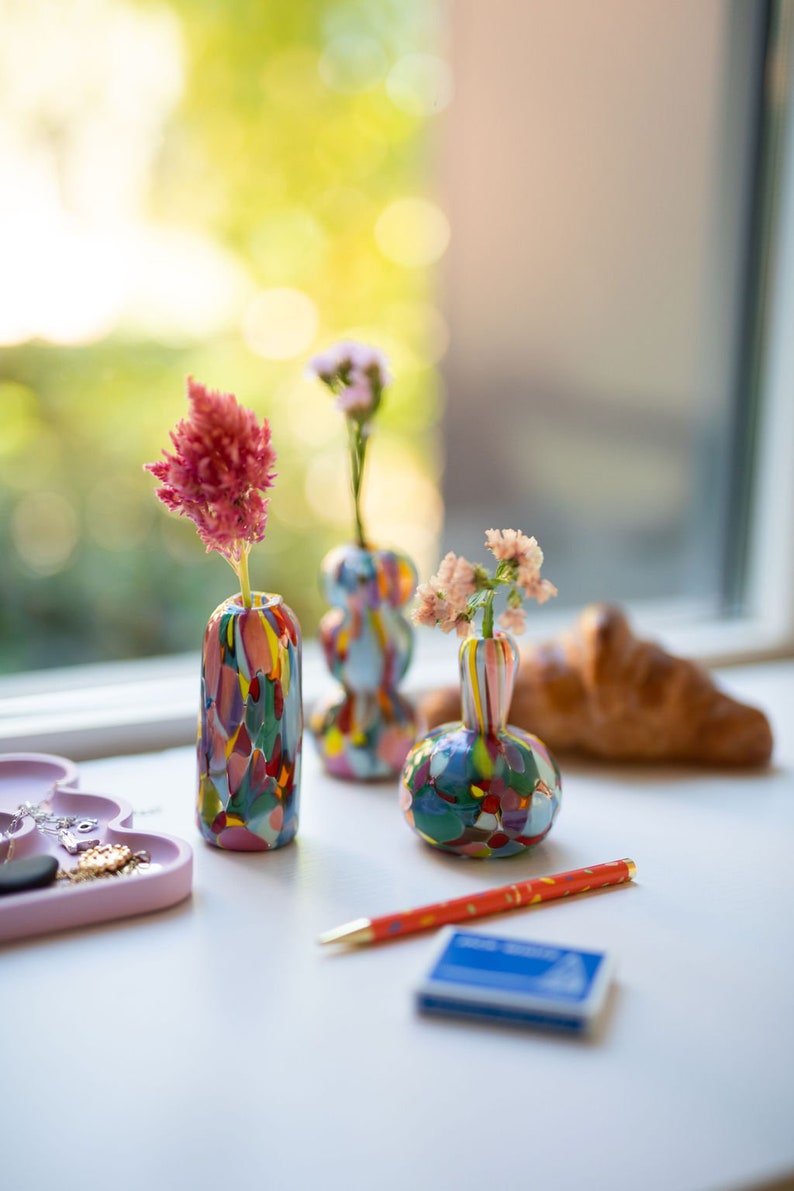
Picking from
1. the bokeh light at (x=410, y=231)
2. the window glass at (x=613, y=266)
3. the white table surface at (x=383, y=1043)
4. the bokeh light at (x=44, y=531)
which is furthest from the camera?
the bokeh light at (x=410, y=231)

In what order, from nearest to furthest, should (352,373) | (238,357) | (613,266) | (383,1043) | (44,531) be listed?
1. (383,1043)
2. (352,373)
3. (613,266)
4. (44,531)
5. (238,357)

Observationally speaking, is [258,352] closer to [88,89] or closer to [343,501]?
[343,501]

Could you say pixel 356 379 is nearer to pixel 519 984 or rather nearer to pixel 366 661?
pixel 366 661

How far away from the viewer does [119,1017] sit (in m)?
0.55

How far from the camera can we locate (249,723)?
71cm

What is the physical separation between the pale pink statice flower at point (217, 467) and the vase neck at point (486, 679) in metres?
0.15

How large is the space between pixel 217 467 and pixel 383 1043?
32 centimetres

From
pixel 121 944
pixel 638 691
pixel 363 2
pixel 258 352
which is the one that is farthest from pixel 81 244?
pixel 121 944

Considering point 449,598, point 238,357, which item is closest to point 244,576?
point 449,598

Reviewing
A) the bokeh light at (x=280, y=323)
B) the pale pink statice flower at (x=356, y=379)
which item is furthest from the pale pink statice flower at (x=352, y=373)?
the bokeh light at (x=280, y=323)

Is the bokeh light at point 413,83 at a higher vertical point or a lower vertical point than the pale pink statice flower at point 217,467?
higher

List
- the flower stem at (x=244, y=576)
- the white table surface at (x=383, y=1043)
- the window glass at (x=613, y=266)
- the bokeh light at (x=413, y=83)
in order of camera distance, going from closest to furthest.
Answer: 1. the white table surface at (x=383, y=1043)
2. the flower stem at (x=244, y=576)
3. the window glass at (x=613, y=266)
4. the bokeh light at (x=413, y=83)

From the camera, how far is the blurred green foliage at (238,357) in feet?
6.51

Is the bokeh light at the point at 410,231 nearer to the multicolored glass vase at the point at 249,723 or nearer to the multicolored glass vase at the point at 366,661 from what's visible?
the multicolored glass vase at the point at 366,661
